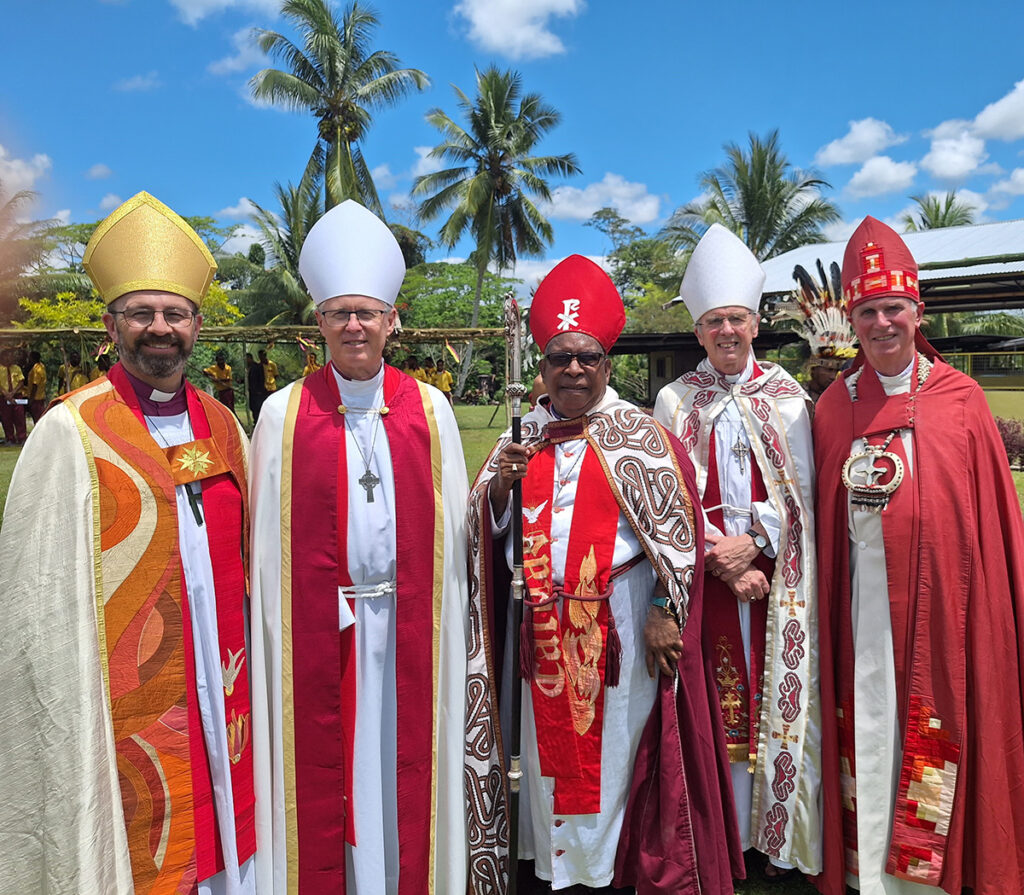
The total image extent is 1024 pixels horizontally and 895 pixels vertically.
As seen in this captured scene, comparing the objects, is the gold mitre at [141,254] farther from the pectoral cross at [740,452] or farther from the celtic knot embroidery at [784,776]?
the celtic knot embroidery at [784,776]

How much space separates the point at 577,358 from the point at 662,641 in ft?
3.81

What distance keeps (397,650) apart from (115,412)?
53.3 inches

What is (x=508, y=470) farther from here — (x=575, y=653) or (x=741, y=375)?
(x=741, y=375)

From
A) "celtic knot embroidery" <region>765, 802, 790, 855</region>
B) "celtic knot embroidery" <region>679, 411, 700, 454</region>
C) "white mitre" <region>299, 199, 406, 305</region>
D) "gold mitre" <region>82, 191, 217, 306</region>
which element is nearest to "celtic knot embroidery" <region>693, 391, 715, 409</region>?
"celtic knot embroidery" <region>679, 411, 700, 454</region>

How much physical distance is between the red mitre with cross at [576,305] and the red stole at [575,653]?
0.64 m

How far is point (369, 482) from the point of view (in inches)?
118

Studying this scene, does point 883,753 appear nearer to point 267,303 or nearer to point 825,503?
point 825,503

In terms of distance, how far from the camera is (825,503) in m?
3.35

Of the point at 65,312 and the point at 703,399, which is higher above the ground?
the point at 65,312

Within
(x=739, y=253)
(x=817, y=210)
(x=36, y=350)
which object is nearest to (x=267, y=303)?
(x=36, y=350)

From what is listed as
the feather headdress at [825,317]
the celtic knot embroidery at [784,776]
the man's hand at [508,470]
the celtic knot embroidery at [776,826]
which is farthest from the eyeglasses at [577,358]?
the celtic knot embroidery at [776,826]

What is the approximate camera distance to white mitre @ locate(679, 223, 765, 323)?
362cm

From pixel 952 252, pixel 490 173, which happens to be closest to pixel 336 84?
pixel 490 173

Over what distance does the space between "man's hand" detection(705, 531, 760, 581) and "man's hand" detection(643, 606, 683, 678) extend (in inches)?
18.9
